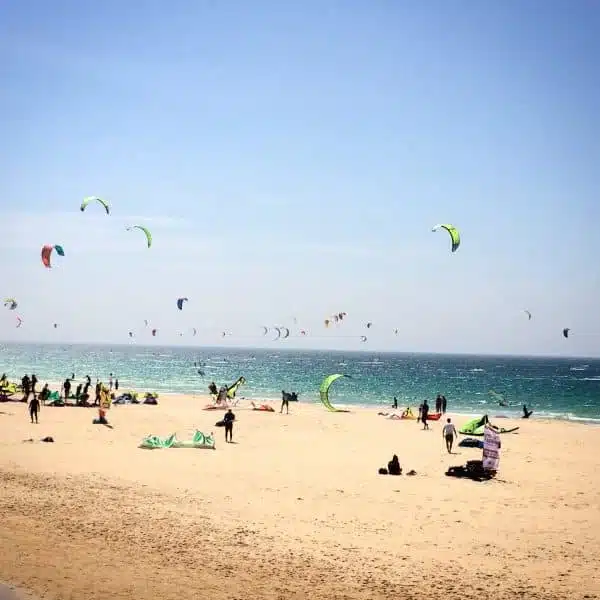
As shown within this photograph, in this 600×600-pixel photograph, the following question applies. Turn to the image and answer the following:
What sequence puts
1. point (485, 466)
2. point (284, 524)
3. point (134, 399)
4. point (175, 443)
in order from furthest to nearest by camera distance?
point (134, 399), point (175, 443), point (485, 466), point (284, 524)

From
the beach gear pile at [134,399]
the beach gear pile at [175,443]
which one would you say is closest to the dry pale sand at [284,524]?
the beach gear pile at [175,443]

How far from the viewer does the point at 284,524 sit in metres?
11.2

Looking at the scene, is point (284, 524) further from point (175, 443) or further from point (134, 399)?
point (134, 399)

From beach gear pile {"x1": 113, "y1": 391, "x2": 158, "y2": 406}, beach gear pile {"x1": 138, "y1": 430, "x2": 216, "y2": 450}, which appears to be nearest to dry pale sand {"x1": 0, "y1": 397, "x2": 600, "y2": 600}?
beach gear pile {"x1": 138, "y1": 430, "x2": 216, "y2": 450}

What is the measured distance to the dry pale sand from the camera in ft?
27.7

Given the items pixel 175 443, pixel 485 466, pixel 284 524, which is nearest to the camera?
pixel 284 524

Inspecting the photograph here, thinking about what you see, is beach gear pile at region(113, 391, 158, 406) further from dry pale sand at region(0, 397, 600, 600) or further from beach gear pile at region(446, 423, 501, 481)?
beach gear pile at region(446, 423, 501, 481)

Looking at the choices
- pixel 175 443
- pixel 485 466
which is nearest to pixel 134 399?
pixel 175 443

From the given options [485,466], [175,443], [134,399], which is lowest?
[134,399]

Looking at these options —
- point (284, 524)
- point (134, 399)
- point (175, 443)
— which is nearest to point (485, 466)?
point (284, 524)

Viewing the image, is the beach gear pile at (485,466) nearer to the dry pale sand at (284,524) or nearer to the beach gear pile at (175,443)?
the dry pale sand at (284,524)

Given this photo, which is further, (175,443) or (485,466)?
(175,443)

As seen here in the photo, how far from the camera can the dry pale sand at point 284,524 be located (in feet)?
27.7

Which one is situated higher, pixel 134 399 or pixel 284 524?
pixel 284 524
